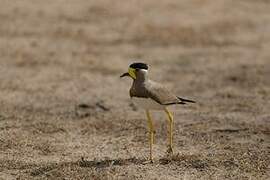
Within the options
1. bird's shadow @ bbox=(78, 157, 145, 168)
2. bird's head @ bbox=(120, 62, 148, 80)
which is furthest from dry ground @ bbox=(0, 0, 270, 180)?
bird's head @ bbox=(120, 62, 148, 80)

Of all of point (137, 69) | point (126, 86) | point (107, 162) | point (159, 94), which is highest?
point (137, 69)

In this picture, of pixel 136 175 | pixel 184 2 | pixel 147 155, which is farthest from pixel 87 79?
pixel 184 2

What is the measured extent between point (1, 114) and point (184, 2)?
1167 cm

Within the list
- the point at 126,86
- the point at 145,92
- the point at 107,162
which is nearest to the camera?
the point at 145,92

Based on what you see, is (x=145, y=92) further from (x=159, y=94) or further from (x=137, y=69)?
(x=137, y=69)

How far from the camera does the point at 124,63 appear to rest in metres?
15.6

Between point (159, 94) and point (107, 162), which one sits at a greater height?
point (159, 94)

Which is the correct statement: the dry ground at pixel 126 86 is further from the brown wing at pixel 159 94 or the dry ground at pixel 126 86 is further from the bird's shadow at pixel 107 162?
the brown wing at pixel 159 94

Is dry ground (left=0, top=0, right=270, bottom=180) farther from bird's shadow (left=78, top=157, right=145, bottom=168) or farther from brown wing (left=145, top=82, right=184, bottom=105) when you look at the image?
brown wing (left=145, top=82, right=184, bottom=105)

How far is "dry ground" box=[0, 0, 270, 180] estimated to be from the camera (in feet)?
27.1

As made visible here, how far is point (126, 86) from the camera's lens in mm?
13789

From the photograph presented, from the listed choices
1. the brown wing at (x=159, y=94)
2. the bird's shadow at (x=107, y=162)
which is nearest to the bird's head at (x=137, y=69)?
the brown wing at (x=159, y=94)

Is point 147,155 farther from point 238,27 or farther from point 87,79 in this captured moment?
point 238,27

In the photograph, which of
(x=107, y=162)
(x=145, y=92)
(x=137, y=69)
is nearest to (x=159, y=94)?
(x=145, y=92)
